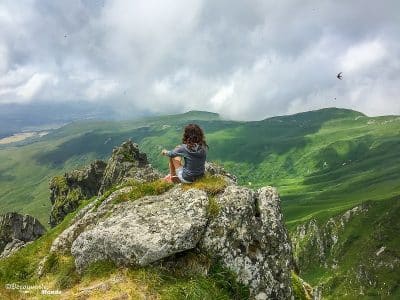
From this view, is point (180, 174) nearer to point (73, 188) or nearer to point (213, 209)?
point (213, 209)

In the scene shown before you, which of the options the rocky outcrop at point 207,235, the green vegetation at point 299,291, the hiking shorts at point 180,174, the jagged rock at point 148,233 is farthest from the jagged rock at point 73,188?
the rocky outcrop at point 207,235

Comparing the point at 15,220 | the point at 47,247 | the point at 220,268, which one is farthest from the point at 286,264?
the point at 15,220

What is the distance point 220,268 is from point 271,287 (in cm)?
301

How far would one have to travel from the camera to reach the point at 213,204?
23547 mm

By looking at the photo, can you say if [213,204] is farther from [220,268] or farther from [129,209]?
[129,209]

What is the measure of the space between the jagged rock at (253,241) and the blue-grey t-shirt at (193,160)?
336cm

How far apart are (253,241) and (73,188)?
440 feet

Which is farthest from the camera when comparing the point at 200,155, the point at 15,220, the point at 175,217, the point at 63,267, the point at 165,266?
the point at 15,220

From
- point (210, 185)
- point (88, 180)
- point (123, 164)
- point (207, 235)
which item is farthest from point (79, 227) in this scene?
point (88, 180)

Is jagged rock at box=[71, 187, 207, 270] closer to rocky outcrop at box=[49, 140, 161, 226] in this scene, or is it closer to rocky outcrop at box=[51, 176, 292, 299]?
rocky outcrop at box=[51, 176, 292, 299]

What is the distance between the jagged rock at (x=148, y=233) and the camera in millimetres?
21250

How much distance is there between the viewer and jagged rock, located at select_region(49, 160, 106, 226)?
442ft

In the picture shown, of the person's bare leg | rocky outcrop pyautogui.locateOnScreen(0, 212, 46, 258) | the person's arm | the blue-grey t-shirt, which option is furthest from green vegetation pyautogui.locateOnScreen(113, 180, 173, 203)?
rocky outcrop pyautogui.locateOnScreen(0, 212, 46, 258)

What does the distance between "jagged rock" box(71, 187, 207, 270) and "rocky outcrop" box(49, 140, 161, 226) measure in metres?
78.9
